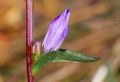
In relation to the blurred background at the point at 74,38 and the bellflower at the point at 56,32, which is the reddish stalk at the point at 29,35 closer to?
the bellflower at the point at 56,32

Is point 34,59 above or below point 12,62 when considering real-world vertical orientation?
above

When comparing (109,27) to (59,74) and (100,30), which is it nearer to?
(100,30)

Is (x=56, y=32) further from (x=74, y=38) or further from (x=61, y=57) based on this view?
(x=74, y=38)

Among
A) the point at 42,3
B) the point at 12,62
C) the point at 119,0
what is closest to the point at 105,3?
the point at 119,0

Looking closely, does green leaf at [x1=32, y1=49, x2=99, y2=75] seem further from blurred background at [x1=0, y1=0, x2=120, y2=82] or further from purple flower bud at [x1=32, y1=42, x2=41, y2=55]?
blurred background at [x1=0, y1=0, x2=120, y2=82]

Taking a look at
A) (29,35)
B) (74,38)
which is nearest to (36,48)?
(29,35)

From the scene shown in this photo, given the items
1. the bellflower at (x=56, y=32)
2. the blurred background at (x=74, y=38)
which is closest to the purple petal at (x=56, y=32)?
the bellflower at (x=56, y=32)

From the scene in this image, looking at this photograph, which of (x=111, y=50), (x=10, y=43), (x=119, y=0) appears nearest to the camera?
(x=111, y=50)
